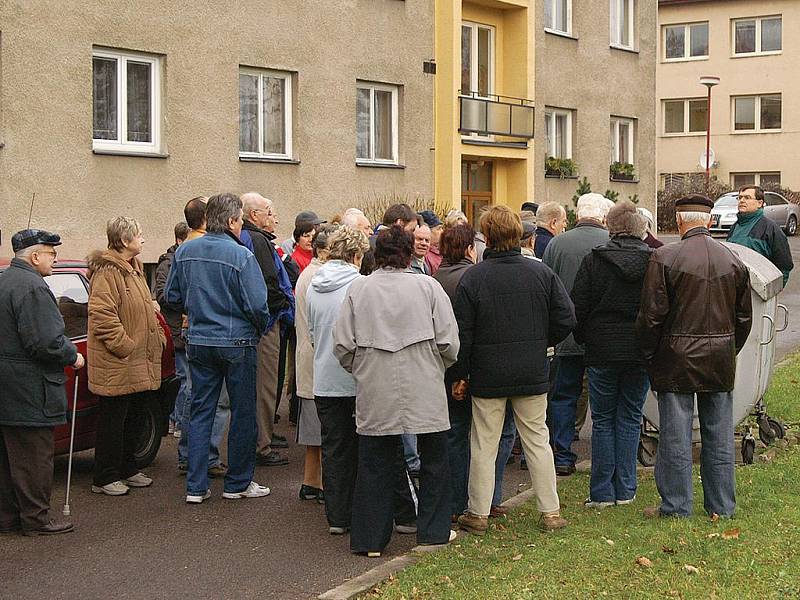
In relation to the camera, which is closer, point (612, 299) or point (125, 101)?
point (612, 299)

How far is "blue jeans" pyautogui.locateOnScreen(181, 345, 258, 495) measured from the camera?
345 inches

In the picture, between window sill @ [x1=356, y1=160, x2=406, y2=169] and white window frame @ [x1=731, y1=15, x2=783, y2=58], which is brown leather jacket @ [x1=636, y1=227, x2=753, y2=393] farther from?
white window frame @ [x1=731, y1=15, x2=783, y2=58]

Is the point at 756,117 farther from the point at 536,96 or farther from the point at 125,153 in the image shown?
the point at 125,153

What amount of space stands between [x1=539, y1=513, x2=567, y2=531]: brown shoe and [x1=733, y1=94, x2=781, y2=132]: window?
4746cm

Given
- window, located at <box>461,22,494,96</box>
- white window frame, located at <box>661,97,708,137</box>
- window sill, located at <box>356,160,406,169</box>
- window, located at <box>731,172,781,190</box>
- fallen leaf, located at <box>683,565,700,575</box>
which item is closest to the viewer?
fallen leaf, located at <box>683,565,700,575</box>

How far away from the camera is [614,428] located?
28.1 ft

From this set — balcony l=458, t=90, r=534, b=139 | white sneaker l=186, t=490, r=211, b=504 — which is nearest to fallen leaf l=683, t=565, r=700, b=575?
white sneaker l=186, t=490, r=211, b=504

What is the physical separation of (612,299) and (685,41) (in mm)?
49722

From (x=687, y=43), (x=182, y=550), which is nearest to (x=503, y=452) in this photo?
(x=182, y=550)

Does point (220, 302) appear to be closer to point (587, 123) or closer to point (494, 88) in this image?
point (494, 88)

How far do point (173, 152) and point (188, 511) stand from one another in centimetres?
1057

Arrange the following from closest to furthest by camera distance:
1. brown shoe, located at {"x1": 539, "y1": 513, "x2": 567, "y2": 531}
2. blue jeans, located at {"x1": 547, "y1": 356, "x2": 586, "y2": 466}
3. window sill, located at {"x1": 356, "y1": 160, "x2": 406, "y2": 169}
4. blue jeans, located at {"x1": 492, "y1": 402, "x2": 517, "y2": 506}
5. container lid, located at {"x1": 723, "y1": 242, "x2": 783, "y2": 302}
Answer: brown shoe, located at {"x1": 539, "y1": 513, "x2": 567, "y2": 531} < blue jeans, located at {"x1": 492, "y1": 402, "x2": 517, "y2": 506} < blue jeans, located at {"x1": 547, "y1": 356, "x2": 586, "y2": 466} < container lid, located at {"x1": 723, "y1": 242, "x2": 783, "y2": 302} < window sill, located at {"x1": 356, "y1": 160, "x2": 406, "y2": 169}

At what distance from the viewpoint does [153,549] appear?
7.59 m

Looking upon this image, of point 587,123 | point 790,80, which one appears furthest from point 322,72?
point 790,80
